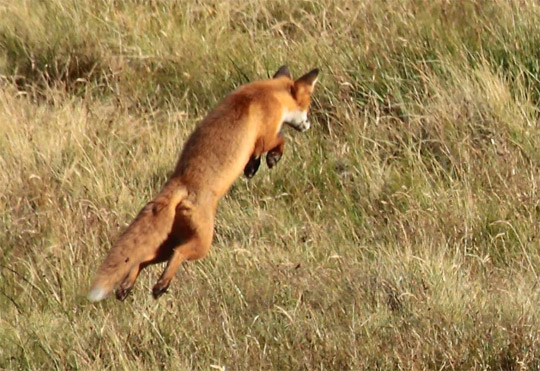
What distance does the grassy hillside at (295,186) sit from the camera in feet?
20.0

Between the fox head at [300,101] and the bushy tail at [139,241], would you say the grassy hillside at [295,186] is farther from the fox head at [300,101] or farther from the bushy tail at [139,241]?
the fox head at [300,101]

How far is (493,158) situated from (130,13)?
303 centimetres

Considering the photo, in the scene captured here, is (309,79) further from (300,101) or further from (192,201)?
(192,201)

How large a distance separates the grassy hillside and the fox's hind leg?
0.31 m

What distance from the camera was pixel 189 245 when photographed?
5938 millimetres

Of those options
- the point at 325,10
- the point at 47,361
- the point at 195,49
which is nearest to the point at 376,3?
the point at 325,10

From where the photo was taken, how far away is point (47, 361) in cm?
605

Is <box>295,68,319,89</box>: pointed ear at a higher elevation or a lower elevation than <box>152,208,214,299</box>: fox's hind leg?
higher

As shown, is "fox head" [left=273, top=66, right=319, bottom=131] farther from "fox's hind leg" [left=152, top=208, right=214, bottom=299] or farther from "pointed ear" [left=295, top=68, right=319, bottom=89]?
"fox's hind leg" [left=152, top=208, right=214, bottom=299]

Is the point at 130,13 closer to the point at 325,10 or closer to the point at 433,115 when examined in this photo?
the point at 325,10

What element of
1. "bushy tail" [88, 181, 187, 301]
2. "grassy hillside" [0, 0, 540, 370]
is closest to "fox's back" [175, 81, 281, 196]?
"bushy tail" [88, 181, 187, 301]

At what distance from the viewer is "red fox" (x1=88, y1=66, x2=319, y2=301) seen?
588 centimetres

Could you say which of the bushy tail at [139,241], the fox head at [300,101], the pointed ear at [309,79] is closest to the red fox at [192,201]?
the bushy tail at [139,241]

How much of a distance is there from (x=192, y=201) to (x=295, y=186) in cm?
193
